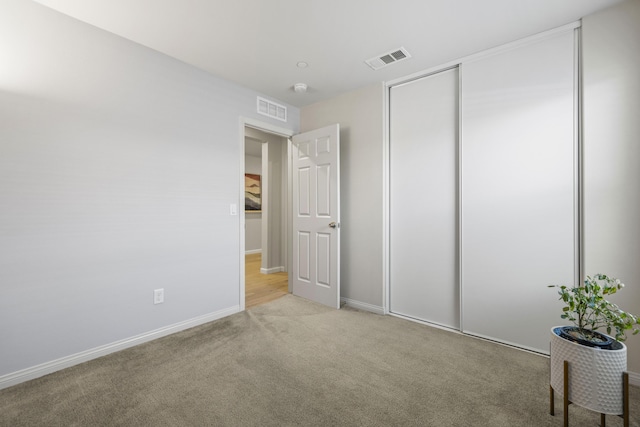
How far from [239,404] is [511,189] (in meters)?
2.50

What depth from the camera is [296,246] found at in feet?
12.3

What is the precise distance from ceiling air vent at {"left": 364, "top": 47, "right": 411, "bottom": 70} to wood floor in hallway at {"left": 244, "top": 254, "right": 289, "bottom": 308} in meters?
2.86

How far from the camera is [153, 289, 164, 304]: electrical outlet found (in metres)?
2.50

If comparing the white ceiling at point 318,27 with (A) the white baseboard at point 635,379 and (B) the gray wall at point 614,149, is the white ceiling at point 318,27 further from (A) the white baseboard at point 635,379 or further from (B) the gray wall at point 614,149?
(A) the white baseboard at point 635,379

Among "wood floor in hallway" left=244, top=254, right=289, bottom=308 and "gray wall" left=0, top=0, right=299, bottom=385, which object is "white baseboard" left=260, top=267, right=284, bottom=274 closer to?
"wood floor in hallway" left=244, top=254, right=289, bottom=308

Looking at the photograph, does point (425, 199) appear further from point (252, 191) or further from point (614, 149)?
point (252, 191)

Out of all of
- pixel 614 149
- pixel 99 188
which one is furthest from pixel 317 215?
pixel 614 149

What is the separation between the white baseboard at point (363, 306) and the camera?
314 cm

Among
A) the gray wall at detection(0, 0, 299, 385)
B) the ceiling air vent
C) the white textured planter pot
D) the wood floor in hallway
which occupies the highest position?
the ceiling air vent

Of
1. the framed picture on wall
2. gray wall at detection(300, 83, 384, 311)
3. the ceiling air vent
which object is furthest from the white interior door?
the framed picture on wall

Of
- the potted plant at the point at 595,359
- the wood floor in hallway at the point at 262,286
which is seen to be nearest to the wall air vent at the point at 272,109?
the wood floor in hallway at the point at 262,286

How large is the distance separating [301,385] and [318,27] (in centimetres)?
252

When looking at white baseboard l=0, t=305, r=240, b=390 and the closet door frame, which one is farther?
the closet door frame

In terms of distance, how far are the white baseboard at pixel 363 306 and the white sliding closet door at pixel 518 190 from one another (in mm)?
848
